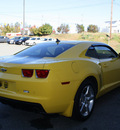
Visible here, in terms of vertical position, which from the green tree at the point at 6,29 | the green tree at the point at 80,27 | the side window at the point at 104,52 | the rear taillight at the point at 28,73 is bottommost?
the rear taillight at the point at 28,73

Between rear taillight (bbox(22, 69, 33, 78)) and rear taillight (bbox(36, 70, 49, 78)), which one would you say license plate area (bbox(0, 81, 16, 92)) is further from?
rear taillight (bbox(36, 70, 49, 78))

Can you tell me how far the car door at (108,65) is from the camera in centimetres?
400

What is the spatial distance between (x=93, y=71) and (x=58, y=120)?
1.14 m

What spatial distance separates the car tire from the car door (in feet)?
1.85

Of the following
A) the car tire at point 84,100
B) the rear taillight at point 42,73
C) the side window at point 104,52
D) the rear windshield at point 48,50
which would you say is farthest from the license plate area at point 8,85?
the side window at point 104,52

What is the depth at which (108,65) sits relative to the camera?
414 cm

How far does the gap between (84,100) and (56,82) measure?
0.89 metres

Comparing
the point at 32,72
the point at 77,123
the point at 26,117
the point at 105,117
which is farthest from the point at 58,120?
the point at 32,72

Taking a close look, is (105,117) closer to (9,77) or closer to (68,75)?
(68,75)

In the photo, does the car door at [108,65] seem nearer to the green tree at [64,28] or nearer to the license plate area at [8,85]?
the license plate area at [8,85]

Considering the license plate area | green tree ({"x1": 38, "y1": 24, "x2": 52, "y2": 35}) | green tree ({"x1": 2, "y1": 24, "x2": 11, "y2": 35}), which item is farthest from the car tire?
green tree ({"x1": 2, "y1": 24, "x2": 11, "y2": 35})

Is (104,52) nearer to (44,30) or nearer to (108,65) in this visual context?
(108,65)

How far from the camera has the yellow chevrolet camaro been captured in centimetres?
278

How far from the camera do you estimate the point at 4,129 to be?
10.00 ft
